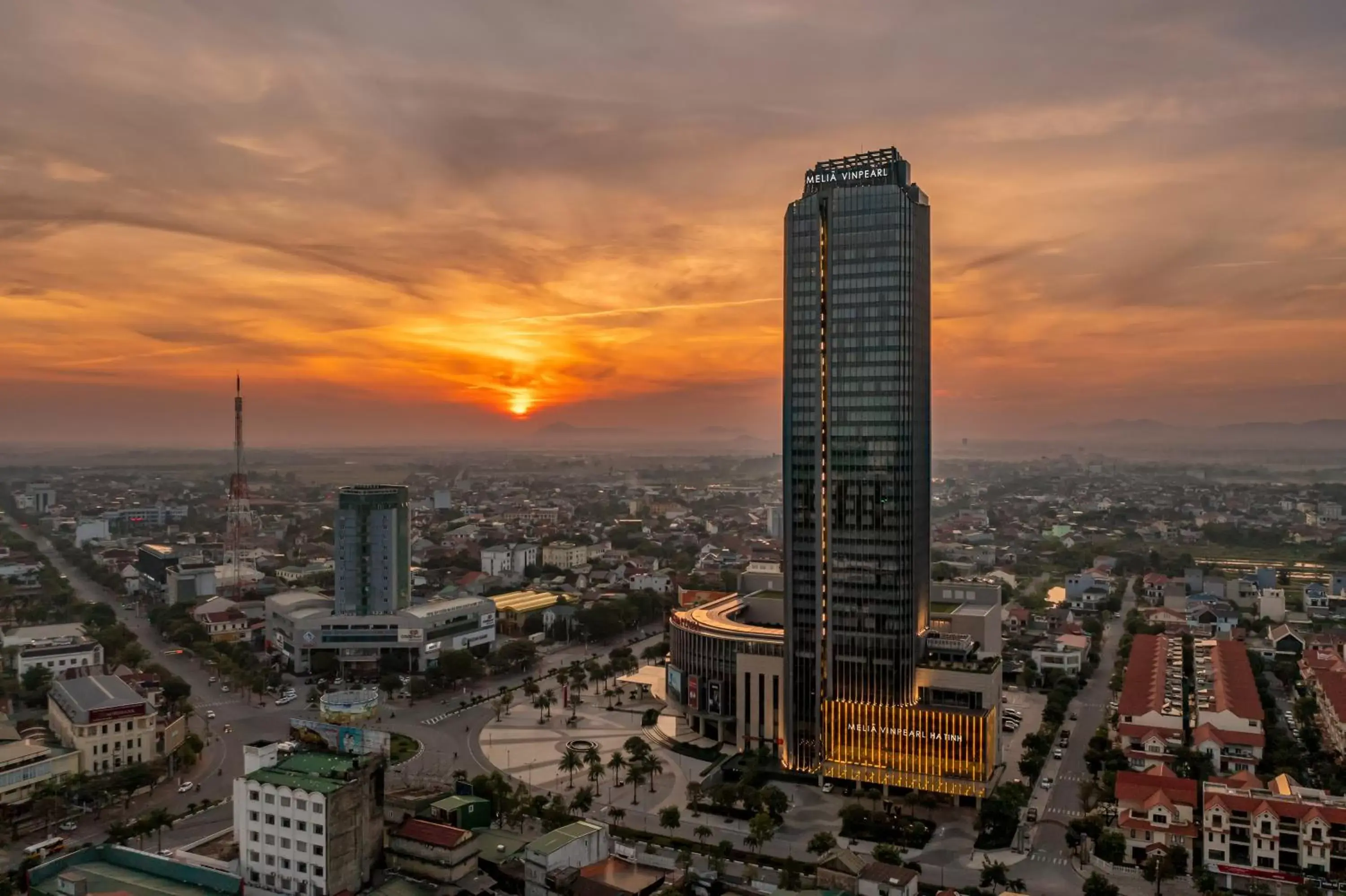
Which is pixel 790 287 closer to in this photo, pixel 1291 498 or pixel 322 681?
pixel 322 681

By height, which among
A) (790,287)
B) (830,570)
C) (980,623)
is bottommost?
(980,623)

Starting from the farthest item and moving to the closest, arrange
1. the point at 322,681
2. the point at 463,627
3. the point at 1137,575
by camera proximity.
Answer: the point at 1137,575 < the point at 463,627 < the point at 322,681

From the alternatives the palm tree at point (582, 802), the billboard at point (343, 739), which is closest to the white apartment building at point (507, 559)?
the palm tree at point (582, 802)

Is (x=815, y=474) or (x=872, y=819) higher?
(x=815, y=474)

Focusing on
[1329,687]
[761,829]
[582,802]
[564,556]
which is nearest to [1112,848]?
[761,829]

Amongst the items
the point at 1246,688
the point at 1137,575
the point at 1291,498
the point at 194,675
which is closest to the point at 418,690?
the point at 194,675

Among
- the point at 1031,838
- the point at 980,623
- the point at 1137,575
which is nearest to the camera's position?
the point at 1031,838
